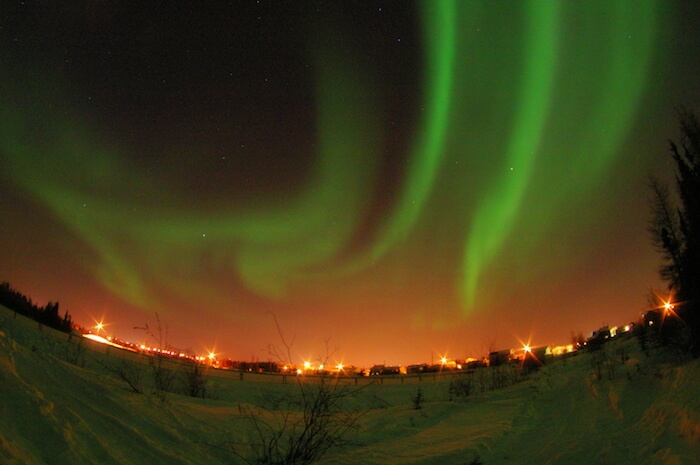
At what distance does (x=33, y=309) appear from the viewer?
128 feet

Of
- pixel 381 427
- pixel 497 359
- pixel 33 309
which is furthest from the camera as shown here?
pixel 497 359

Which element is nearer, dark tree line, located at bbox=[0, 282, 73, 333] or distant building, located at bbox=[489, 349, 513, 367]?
dark tree line, located at bbox=[0, 282, 73, 333]

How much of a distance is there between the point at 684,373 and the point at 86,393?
10215 millimetres

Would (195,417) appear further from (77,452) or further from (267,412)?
(77,452)

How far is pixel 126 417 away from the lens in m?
4.97

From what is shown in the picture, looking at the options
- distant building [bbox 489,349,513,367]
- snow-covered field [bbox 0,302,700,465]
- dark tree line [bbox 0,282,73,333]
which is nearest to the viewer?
snow-covered field [bbox 0,302,700,465]

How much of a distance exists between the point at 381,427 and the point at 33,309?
140 feet

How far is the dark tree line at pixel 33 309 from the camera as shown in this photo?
3569cm

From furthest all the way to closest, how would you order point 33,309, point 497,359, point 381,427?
point 497,359
point 33,309
point 381,427

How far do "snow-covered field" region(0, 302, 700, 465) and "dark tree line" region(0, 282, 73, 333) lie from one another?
36.1m

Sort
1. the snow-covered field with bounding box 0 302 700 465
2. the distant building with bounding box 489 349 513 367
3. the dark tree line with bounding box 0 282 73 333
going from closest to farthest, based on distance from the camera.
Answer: the snow-covered field with bounding box 0 302 700 465
the dark tree line with bounding box 0 282 73 333
the distant building with bounding box 489 349 513 367

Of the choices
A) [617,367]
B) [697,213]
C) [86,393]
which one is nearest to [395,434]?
[86,393]

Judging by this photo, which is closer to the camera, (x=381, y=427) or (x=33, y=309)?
(x=381, y=427)

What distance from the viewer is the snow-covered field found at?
3.45m
